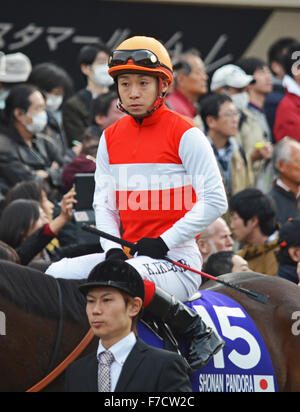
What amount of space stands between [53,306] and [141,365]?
32.7 inches

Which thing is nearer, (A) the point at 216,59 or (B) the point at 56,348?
(B) the point at 56,348

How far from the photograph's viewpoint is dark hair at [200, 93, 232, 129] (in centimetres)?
911

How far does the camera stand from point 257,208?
7.80 metres

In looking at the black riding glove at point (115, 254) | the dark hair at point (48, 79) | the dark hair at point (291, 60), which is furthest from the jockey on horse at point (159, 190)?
the dark hair at point (48, 79)

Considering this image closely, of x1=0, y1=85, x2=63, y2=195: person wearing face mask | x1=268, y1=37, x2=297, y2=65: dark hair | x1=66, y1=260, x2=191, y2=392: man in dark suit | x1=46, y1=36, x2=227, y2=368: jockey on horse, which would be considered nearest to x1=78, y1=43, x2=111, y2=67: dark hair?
x1=0, y1=85, x2=63, y2=195: person wearing face mask

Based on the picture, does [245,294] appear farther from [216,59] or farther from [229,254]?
[216,59]

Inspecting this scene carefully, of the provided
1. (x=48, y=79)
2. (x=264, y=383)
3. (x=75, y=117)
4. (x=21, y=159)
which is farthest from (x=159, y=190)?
(x=48, y=79)

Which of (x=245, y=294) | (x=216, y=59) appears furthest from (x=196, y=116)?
(x=245, y=294)

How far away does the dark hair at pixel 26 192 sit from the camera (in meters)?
7.23

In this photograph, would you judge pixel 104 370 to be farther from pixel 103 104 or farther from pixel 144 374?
pixel 103 104

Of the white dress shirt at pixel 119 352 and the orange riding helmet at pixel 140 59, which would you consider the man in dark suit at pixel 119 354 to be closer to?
the white dress shirt at pixel 119 352

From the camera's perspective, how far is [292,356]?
17.4ft

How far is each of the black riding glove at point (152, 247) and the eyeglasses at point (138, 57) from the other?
0.88 metres

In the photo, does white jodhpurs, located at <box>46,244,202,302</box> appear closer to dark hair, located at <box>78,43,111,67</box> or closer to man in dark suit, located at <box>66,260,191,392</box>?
man in dark suit, located at <box>66,260,191,392</box>
